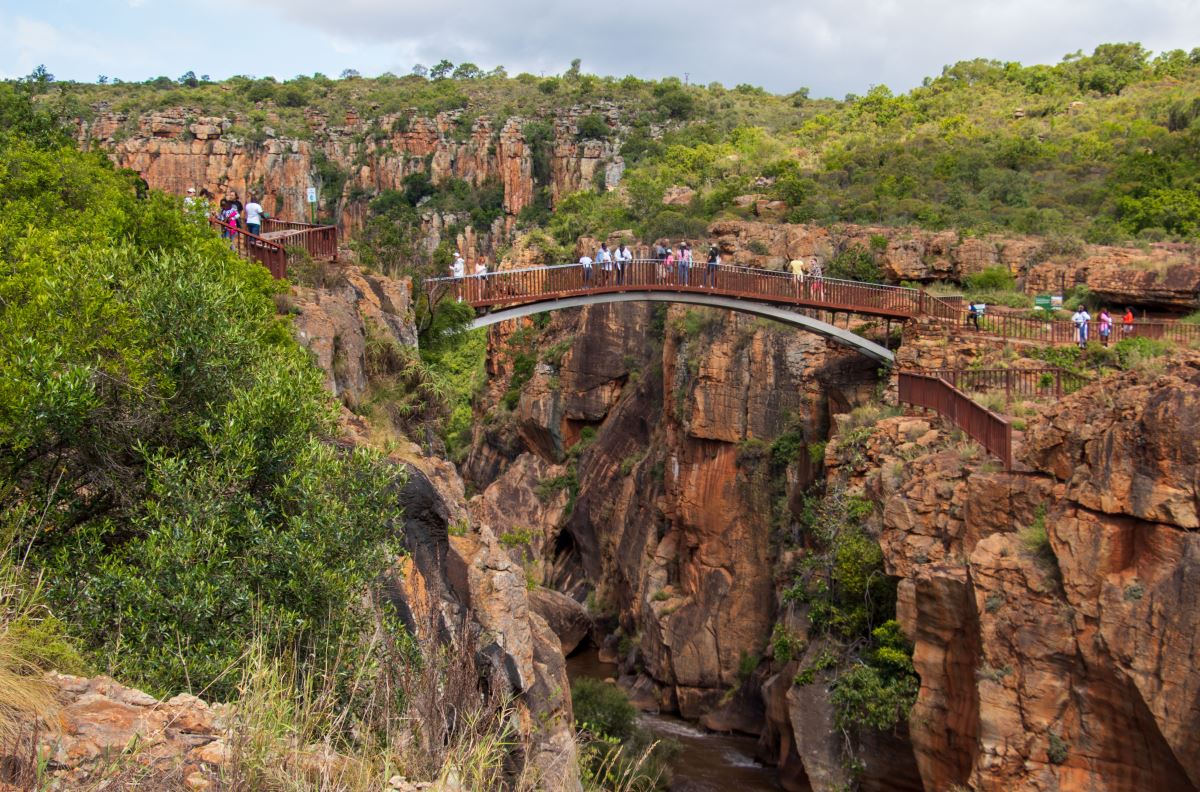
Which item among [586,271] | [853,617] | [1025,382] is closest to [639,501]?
[586,271]

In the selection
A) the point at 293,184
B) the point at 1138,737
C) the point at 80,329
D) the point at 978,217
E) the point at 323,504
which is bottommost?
the point at 1138,737

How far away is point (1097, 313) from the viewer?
32969 mm

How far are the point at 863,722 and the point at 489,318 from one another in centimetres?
1329

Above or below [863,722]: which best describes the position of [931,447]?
above

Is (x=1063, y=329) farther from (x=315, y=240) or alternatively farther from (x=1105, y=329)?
(x=315, y=240)

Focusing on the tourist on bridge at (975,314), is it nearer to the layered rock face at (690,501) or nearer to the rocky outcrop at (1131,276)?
the layered rock face at (690,501)

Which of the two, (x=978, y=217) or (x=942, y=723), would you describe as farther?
(x=978, y=217)

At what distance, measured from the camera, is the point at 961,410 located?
22984 mm

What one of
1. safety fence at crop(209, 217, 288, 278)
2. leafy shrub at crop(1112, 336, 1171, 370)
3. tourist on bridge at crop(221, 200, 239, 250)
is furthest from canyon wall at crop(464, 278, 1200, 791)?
safety fence at crop(209, 217, 288, 278)

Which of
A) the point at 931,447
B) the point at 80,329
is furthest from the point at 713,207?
the point at 80,329

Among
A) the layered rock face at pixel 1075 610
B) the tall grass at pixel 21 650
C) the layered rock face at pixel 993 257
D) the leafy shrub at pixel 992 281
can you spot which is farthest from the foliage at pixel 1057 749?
the leafy shrub at pixel 992 281

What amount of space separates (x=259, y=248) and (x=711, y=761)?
17.5 m

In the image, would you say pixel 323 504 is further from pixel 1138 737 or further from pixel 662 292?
pixel 662 292

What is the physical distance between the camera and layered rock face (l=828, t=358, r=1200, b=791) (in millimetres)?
15484
